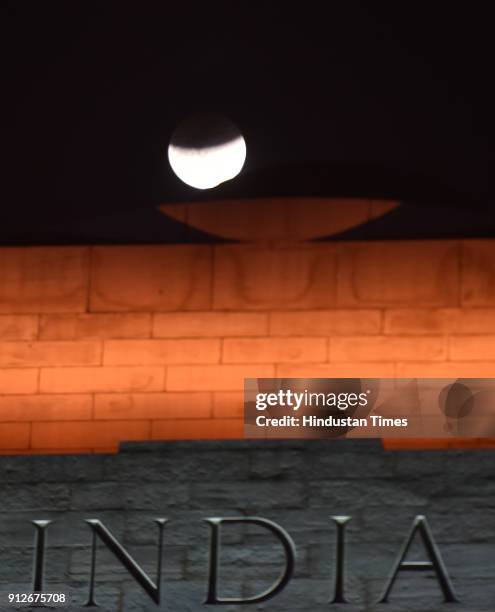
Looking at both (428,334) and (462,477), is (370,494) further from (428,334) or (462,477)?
(428,334)

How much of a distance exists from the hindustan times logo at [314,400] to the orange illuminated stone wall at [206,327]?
0.12 m

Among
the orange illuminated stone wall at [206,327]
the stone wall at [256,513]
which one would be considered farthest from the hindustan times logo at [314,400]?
the stone wall at [256,513]

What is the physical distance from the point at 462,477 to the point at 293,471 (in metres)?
0.80

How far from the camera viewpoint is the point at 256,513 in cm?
652

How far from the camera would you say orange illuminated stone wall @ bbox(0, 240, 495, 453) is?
22.7 ft

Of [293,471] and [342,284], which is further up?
[342,284]

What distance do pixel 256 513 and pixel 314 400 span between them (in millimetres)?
670

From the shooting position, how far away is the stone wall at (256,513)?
6.35 meters

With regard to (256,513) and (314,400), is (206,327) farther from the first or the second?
(256,513)

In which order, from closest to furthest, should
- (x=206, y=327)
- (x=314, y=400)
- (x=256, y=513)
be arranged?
(x=256, y=513) < (x=314, y=400) < (x=206, y=327)

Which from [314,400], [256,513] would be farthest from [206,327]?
[256,513]

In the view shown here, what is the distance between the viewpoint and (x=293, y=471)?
6566 mm

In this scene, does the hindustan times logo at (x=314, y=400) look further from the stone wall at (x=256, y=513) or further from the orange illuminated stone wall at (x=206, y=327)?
the stone wall at (x=256, y=513)

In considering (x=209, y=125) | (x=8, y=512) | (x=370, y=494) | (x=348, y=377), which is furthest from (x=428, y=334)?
(x=8, y=512)
